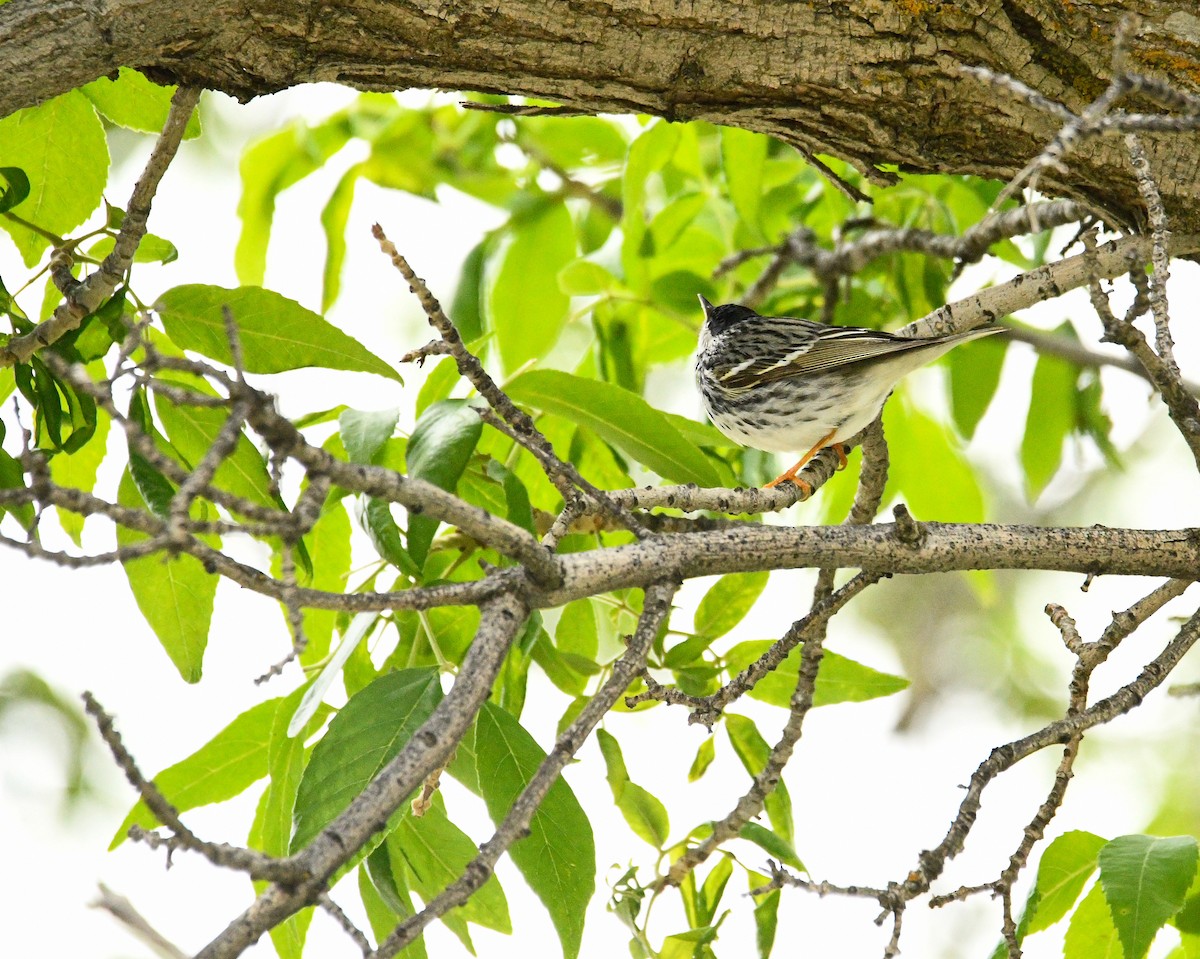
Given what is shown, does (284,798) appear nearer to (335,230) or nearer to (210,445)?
(210,445)

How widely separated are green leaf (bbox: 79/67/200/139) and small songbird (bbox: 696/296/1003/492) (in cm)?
183

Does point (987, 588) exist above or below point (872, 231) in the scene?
below

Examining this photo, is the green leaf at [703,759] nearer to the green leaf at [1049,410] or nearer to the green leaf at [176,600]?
the green leaf at [176,600]

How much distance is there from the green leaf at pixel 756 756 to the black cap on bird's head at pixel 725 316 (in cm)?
215

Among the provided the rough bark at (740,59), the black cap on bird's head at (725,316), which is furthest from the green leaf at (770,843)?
the black cap on bird's head at (725,316)

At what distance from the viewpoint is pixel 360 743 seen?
6.54ft

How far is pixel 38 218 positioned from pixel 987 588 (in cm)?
307

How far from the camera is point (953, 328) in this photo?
9.94 feet

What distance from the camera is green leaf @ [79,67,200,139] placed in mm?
2746

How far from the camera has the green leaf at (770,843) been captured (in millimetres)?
2461

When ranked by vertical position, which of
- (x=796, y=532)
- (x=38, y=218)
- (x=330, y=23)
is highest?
(x=330, y=23)

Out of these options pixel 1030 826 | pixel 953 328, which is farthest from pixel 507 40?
pixel 1030 826

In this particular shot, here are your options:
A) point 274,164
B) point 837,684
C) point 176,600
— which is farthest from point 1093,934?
point 274,164

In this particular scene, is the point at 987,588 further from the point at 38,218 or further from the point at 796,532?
the point at 38,218
